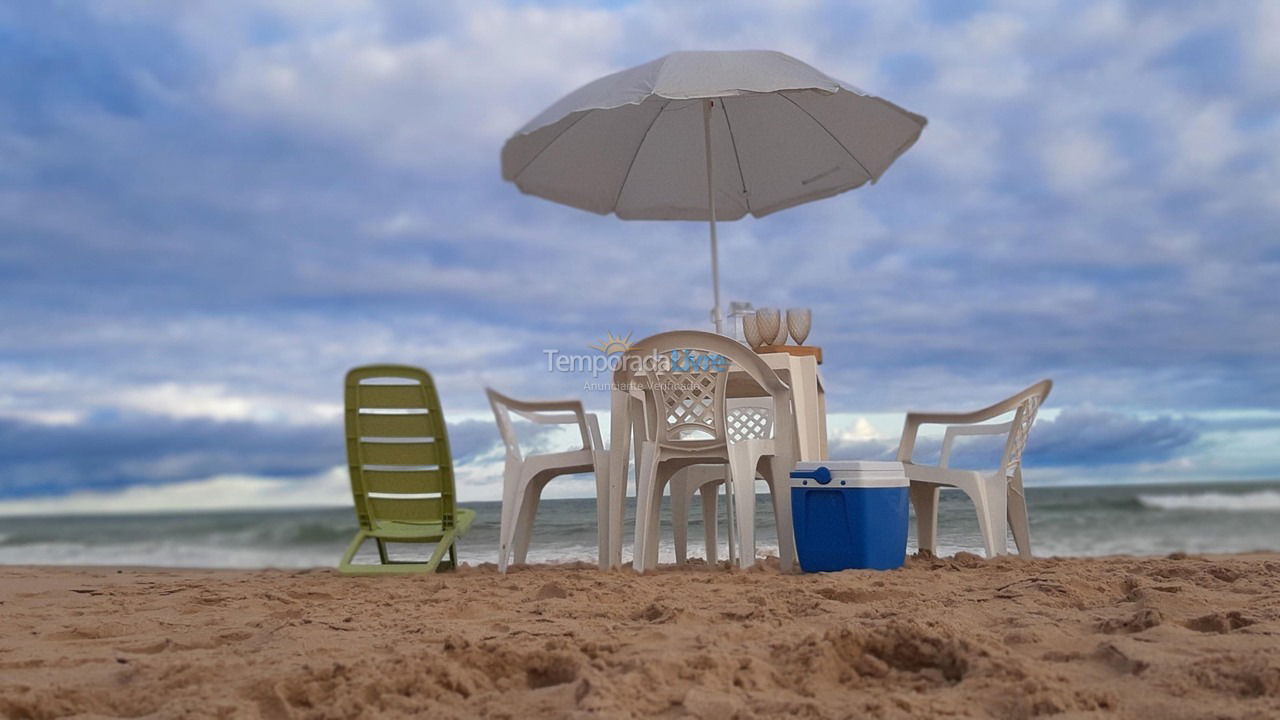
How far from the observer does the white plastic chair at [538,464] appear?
168 inches

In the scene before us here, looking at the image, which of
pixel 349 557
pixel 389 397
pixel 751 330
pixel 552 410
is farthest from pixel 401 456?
pixel 751 330

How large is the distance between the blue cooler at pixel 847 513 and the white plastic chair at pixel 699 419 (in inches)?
6.7

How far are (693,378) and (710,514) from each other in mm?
1322

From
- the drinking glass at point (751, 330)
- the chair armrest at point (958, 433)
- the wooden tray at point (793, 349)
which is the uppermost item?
the drinking glass at point (751, 330)

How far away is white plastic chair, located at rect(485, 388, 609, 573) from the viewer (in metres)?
4.27

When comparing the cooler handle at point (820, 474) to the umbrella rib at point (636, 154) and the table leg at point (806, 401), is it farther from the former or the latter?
the umbrella rib at point (636, 154)

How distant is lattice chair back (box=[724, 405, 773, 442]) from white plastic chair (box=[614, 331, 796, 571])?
0.76 meters

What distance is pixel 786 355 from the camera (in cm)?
424

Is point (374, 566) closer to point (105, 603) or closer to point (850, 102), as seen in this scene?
point (105, 603)

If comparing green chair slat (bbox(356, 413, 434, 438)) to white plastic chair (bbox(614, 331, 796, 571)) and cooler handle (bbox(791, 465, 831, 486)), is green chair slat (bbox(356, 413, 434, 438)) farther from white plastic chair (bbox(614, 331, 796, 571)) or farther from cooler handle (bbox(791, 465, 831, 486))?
cooler handle (bbox(791, 465, 831, 486))

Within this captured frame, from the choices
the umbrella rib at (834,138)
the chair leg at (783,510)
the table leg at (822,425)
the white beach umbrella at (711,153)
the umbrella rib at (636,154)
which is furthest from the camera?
the umbrella rib at (636,154)

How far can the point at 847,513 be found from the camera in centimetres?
371

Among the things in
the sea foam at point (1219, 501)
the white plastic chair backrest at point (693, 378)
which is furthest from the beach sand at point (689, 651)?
the sea foam at point (1219, 501)

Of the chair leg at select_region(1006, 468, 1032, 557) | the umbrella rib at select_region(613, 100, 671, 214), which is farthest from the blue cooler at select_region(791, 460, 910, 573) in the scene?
the umbrella rib at select_region(613, 100, 671, 214)
